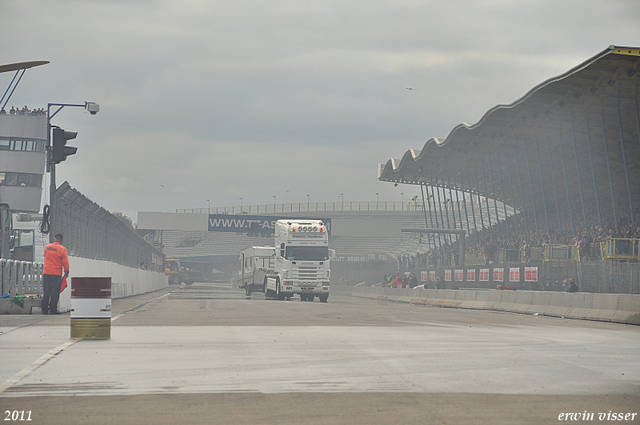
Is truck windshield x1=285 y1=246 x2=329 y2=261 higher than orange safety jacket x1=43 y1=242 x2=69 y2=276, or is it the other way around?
truck windshield x1=285 y1=246 x2=329 y2=261

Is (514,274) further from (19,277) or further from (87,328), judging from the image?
(87,328)

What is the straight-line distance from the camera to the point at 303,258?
36.4 meters

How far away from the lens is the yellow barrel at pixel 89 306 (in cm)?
1177

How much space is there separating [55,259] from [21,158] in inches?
3083

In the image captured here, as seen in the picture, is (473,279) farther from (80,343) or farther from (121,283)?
(80,343)

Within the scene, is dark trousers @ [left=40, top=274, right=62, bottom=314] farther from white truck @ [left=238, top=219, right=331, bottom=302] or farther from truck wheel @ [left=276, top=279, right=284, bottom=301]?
truck wheel @ [left=276, top=279, right=284, bottom=301]

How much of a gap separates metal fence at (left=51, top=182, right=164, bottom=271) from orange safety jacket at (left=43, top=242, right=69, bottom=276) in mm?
2454

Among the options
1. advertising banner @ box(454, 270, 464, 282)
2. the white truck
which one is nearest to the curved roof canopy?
the white truck

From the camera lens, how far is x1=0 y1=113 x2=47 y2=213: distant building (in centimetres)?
9006

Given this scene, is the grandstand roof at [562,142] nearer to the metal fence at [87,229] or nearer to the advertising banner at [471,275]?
the advertising banner at [471,275]

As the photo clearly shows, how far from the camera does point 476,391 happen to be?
741 centimetres

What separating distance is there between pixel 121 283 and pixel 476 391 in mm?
30324

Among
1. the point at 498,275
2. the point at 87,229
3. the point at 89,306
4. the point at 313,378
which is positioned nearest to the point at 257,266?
the point at 498,275

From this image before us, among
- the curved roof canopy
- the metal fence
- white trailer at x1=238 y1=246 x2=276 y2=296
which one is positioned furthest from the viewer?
white trailer at x1=238 y1=246 x2=276 y2=296
